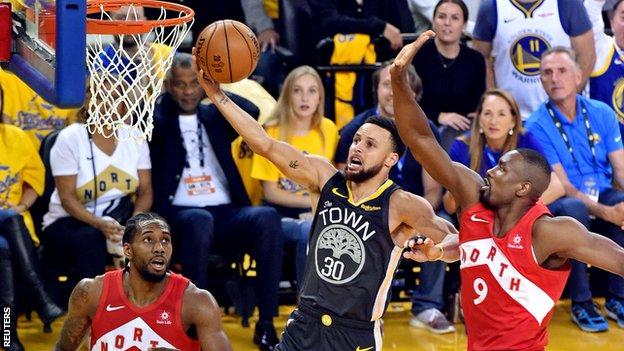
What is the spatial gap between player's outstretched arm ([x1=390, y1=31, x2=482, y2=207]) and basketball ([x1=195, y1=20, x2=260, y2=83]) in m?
0.91

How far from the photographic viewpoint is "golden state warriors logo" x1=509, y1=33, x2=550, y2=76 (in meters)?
8.77

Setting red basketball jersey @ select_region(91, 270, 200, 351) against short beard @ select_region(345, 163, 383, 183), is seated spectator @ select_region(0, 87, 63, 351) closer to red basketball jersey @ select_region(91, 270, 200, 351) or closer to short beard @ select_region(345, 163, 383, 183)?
red basketball jersey @ select_region(91, 270, 200, 351)

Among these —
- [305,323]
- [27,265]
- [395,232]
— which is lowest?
[27,265]

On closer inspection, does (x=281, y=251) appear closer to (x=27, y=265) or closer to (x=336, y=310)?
(x=27, y=265)

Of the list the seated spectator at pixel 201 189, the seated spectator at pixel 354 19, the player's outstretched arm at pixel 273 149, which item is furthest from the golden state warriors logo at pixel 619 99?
the player's outstretched arm at pixel 273 149

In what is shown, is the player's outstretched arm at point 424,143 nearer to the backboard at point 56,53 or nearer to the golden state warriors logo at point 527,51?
the backboard at point 56,53

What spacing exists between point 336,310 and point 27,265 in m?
2.60

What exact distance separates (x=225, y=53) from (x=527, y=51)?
11.6ft

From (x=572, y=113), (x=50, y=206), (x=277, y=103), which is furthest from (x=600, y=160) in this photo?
(x=50, y=206)

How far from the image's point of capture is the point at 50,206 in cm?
768

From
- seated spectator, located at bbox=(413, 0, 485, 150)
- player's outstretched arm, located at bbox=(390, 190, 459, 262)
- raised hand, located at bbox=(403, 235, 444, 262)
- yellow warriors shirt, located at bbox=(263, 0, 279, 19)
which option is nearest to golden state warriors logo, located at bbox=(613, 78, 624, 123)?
seated spectator, located at bbox=(413, 0, 485, 150)

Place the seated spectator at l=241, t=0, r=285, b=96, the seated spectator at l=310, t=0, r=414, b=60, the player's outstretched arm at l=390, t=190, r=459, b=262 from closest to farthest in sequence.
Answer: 1. the player's outstretched arm at l=390, t=190, r=459, b=262
2. the seated spectator at l=310, t=0, r=414, b=60
3. the seated spectator at l=241, t=0, r=285, b=96

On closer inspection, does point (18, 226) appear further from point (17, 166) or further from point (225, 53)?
point (225, 53)

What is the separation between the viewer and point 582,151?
827 cm
